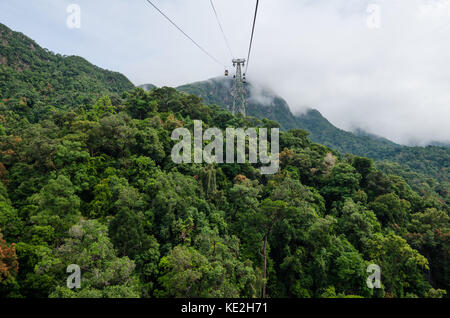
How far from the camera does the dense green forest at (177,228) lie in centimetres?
1328

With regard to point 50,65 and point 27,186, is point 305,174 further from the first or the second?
point 50,65

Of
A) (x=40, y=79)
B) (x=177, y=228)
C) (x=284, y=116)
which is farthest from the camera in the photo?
(x=284, y=116)

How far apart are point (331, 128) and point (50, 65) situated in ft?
432

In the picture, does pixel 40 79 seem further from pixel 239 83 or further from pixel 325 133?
pixel 325 133

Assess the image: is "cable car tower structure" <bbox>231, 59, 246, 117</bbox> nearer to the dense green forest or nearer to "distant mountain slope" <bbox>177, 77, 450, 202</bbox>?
the dense green forest

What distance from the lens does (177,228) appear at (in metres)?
17.6

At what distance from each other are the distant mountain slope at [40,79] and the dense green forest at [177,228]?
1969 cm

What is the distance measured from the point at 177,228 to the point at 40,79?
71.9m

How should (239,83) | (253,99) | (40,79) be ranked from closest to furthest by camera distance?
(239,83)
(40,79)
(253,99)

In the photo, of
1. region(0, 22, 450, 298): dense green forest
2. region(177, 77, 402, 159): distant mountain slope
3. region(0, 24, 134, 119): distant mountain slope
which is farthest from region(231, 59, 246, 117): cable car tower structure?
region(177, 77, 402, 159): distant mountain slope

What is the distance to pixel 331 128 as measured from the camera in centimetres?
12456

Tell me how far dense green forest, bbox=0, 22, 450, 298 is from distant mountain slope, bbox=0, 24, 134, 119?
19693 millimetres

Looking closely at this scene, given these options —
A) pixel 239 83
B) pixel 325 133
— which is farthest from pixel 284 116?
pixel 239 83
